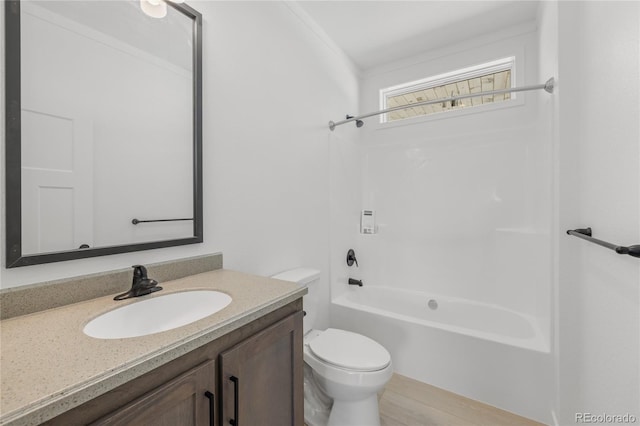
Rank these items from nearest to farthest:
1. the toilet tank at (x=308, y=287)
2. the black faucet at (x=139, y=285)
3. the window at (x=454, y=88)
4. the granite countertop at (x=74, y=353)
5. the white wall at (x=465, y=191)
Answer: the granite countertop at (x=74, y=353) → the black faucet at (x=139, y=285) → the toilet tank at (x=308, y=287) → the white wall at (x=465, y=191) → the window at (x=454, y=88)

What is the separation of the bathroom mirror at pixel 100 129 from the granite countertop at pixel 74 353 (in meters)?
0.22

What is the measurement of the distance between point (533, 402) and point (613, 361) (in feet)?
3.11

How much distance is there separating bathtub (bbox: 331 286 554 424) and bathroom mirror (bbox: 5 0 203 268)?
5.19ft

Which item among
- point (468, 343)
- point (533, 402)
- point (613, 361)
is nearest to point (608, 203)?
point (613, 361)

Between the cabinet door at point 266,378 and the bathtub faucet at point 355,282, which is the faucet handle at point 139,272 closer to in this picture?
the cabinet door at point 266,378

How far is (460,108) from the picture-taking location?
248 cm

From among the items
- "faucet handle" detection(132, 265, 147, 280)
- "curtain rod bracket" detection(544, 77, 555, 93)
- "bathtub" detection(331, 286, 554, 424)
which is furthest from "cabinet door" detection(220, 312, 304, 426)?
"curtain rod bracket" detection(544, 77, 555, 93)

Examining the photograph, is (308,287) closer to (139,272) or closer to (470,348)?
(139,272)

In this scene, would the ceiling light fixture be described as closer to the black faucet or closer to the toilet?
the black faucet

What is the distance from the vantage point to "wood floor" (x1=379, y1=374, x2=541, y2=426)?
1.62 metres

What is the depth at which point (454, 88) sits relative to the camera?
102 inches

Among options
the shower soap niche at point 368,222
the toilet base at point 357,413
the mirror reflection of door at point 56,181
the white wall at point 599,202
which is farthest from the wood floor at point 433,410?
the mirror reflection of door at point 56,181

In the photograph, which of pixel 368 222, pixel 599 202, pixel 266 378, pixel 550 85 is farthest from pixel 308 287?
pixel 550 85

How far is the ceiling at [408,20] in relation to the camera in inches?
77.0
